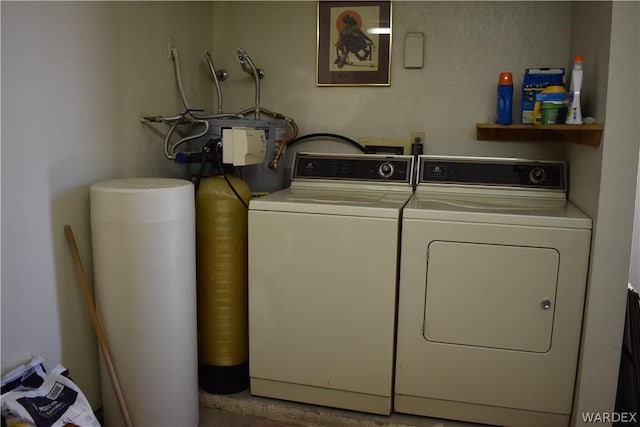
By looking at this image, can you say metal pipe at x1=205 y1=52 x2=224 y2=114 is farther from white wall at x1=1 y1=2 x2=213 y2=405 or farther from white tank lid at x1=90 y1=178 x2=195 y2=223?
white tank lid at x1=90 y1=178 x2=195 y2=223

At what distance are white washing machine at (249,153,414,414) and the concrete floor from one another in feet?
0.12

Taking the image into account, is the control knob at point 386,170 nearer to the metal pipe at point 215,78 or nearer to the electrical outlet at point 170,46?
the metal pipe at point 215,78

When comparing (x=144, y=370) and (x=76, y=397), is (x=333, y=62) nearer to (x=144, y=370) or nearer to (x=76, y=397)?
(x=144, y=370)

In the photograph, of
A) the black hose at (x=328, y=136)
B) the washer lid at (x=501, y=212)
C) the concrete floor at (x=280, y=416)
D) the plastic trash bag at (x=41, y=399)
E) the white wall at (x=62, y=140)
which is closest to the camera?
the plastic trash bag at (x=41, y=399)

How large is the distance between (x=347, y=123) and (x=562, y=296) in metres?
1.42

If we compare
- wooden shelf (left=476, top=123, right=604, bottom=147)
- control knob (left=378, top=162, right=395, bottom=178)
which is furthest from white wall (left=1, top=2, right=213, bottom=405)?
wooden shelf (left=476, top=123, right=604, bottom=147)

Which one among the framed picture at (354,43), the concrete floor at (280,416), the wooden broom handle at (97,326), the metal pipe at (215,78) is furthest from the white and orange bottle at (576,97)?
the wooden broom handle at (97,326)

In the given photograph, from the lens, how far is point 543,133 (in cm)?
249

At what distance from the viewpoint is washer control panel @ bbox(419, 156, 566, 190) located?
238cm

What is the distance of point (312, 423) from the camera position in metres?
2.19

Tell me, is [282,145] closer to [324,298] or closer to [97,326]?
[324,298]

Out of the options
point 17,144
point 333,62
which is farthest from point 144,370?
point 333,62

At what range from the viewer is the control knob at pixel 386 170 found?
256 cm

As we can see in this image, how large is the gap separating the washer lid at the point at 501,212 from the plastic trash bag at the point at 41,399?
1.30m
